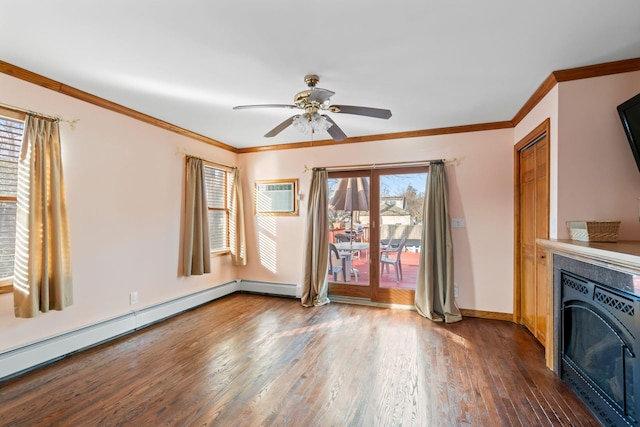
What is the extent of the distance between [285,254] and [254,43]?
3407 mm

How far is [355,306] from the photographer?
172 inches

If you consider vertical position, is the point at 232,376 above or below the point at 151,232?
below

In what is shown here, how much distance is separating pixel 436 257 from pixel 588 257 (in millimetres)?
1945

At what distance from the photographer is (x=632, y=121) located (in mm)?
2119

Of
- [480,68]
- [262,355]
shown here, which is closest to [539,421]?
[262,355]

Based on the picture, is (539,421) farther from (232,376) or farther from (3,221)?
(3,221)

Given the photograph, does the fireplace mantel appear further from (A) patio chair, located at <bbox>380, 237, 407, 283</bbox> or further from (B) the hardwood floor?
(A) patio chair, located at <bbox>380, 237, 407, 283</bbox>

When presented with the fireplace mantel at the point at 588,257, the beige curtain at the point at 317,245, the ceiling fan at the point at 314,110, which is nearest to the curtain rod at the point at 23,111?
the ceiling fan at the point at 314,110

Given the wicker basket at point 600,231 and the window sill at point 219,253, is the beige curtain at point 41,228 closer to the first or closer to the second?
the window sill at point 219,253

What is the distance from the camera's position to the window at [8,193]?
2.40 meters

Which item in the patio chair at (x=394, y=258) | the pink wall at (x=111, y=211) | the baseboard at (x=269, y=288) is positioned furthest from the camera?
the baseboard at (x=269, y=288)

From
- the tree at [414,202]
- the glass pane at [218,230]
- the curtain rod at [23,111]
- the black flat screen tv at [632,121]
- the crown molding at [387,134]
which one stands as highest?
the crown molding at [387,134]

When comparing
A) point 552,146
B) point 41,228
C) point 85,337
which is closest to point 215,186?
point 41,228

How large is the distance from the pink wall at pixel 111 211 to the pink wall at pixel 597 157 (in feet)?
13.7
